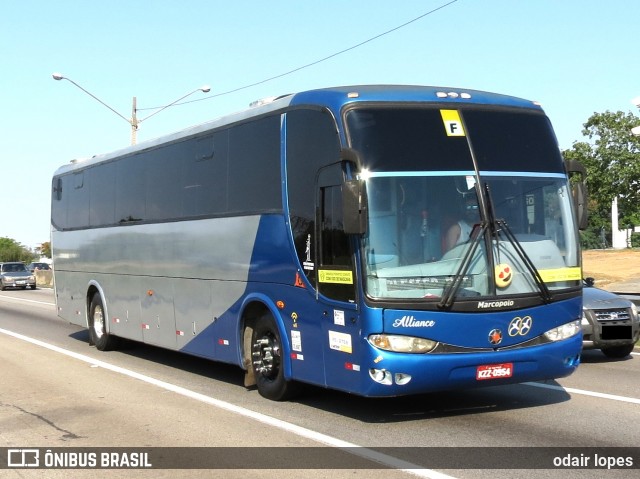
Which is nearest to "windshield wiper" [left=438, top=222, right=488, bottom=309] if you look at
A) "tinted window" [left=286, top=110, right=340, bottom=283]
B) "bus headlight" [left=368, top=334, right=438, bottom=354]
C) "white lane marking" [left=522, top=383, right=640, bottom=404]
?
"bus headlight" [left=368, top=334, right=438, bottom=354]

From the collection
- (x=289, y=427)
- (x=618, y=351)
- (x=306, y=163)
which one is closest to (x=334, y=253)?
(x=306, y=163)

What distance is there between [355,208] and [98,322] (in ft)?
31.6

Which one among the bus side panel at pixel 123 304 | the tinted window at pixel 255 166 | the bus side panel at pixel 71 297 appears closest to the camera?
the tinted window at pixel 255 166

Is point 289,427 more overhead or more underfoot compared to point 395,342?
more underfoot

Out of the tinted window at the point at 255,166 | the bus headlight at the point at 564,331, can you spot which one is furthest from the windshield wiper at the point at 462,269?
the tinted window at the point at 255,166

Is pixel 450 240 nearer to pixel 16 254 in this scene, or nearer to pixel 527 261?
pixel 527 261

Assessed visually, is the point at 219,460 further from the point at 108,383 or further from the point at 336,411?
the point at 108,383

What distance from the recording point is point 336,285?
8.62m

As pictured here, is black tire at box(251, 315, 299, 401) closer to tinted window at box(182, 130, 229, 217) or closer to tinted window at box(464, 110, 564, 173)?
tinted window at box(182, 130, 229, 217)

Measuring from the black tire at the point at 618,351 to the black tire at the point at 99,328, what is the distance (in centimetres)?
859

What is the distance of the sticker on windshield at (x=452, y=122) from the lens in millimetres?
8812

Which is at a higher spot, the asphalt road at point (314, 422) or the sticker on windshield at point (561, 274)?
the sticker on windshield at point (561, 274)

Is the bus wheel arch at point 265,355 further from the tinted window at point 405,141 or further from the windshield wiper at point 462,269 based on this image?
the tinted window at point 405,141

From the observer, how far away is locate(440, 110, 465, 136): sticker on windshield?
28.9 ft
